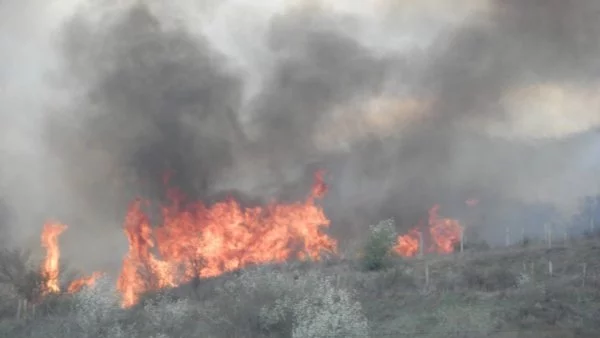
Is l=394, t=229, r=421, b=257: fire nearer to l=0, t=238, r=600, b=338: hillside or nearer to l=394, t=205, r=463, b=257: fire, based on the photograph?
l=394, t=205, r=463, b=257: fire

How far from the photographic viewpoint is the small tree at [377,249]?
56281 millimetres

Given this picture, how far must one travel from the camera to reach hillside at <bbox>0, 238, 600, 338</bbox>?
37000mm

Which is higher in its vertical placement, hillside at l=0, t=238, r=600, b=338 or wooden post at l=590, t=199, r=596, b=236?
wooden post at l=590, t=199, r=596, b=236

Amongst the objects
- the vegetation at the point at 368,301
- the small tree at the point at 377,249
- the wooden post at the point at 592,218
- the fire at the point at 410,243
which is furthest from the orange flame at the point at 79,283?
the wooden post at the point at 592,218

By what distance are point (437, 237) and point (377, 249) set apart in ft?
105

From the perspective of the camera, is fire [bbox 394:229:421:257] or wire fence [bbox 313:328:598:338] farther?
fire [bbox 394:229:421:257]

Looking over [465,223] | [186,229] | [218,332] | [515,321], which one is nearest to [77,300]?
[218,332]

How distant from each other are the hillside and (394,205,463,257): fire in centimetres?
2361

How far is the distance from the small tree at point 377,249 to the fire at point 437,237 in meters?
22.2

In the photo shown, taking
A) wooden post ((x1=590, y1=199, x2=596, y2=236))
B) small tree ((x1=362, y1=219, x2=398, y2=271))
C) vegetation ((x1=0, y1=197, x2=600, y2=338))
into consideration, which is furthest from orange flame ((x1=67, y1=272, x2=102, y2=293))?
wooden post ((x1=590, y1=199, x2=596, y2=236))

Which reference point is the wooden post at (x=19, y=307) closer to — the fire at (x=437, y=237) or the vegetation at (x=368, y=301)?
the vegetation at (x=368, y=301)

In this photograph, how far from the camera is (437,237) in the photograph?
3408 inches

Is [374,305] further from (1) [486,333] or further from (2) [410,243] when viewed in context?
(2) [410,243]

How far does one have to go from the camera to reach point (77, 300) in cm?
4956
